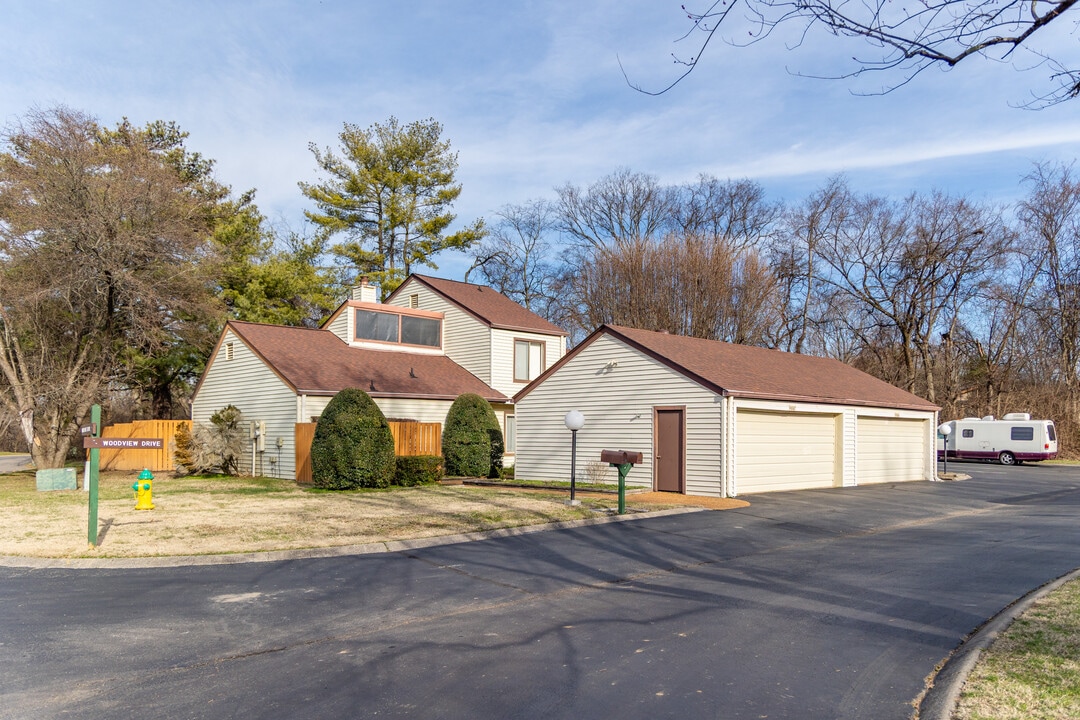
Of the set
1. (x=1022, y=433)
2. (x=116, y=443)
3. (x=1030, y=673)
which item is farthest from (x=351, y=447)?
(x=1022, y=433)

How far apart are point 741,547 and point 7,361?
23725 mm

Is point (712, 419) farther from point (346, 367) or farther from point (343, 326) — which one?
point (343, 326)

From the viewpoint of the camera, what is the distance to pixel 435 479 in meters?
22.3

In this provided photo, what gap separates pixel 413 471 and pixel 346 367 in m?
6.91

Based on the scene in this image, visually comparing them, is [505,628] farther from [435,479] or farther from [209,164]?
[209,164]

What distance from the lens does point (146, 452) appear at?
27.2 meters

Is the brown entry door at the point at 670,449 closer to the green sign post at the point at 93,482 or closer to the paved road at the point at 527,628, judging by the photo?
the paved road at the point at 527,628

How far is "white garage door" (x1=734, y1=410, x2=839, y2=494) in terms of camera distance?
19.6 meters

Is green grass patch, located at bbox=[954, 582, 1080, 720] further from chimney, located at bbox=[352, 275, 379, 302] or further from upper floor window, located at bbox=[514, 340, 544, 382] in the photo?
chimney, located at bbox=[352, 275, 379, 302]

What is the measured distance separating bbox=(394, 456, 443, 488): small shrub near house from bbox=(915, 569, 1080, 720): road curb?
15.7 meters

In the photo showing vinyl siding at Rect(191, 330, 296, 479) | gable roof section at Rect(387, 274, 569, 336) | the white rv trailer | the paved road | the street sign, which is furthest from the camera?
the white rv trailer

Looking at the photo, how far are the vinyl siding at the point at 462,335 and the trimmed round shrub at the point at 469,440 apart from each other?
193 inches

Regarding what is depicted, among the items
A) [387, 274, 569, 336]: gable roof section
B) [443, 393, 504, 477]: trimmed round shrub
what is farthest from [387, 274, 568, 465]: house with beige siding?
[443, 393, 504, 477]: trimmed round shrub

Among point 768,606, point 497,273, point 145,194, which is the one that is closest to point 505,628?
point 768,606
